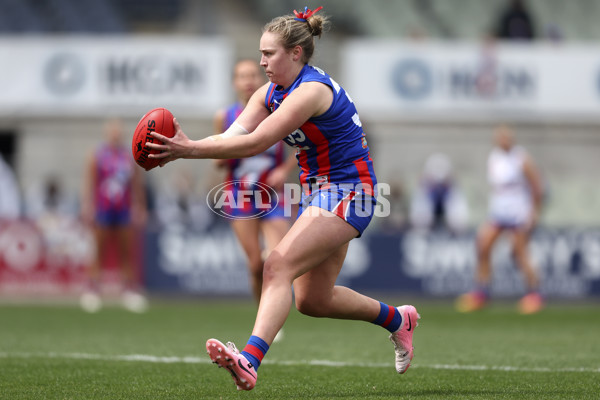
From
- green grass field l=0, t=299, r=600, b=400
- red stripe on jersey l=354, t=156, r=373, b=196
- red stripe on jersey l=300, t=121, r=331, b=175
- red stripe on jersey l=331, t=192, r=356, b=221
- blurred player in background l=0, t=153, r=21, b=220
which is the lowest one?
green grass field l=0, t=299, r=600, b=400

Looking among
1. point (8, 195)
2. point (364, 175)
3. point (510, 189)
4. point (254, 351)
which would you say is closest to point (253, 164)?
point (364, 175)

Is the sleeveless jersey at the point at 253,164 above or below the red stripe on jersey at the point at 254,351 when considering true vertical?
above

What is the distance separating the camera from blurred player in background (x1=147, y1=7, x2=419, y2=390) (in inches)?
199

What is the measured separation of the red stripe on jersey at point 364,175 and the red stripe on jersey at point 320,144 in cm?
16

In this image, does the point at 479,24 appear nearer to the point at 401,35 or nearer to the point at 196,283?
the point at 401,35

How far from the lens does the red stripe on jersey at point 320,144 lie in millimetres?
5375

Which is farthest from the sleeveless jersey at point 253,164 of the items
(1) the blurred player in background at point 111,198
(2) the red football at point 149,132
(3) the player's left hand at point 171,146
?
(1) the blurred player in background at point 111,198

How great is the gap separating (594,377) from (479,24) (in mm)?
16523

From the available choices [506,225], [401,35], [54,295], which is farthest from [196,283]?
[401,35]

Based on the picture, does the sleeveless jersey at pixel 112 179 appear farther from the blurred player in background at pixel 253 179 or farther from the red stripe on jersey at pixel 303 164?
the red stripe on jersey at pixel 303 164

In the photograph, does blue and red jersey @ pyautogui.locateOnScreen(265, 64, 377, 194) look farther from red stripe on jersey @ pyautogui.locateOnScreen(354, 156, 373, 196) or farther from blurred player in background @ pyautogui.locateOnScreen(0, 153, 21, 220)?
blurred player in background @ pyautogui.locateOnScreen(0, 153, 21, 220)

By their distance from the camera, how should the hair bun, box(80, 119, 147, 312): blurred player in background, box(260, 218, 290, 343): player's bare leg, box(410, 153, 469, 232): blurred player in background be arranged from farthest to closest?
box(410, 153, 469, 232): blurred player in background, box(80, 119, 147, 312): blurred player in background, box(260, 218, 290, 343): player's bare leg, the hair bun

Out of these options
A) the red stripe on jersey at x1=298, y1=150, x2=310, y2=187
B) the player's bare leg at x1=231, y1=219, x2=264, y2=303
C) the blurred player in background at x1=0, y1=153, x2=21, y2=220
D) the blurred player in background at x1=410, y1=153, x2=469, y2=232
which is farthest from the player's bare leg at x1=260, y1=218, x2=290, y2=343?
the blurred player in background at x1=0, y1=153, x2=21, y2=220

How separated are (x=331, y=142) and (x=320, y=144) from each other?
59 millimetres
